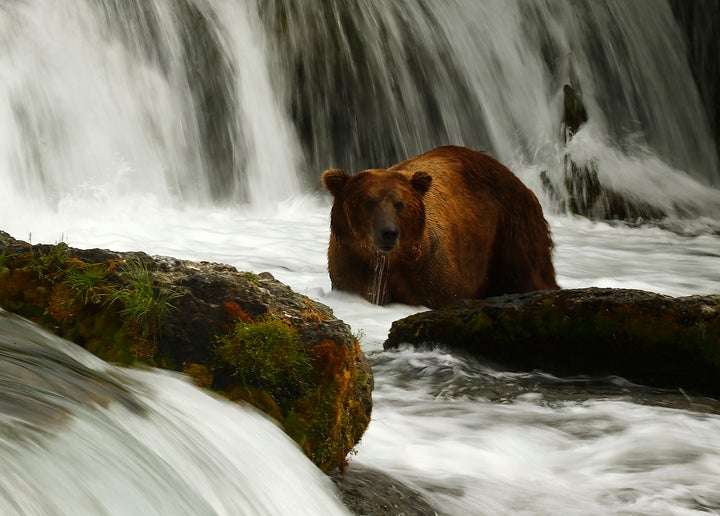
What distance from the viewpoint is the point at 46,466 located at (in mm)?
2215

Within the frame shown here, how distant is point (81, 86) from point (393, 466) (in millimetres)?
8381

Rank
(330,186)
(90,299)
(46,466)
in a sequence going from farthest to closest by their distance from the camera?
(330,186)
(90,299)
(46,466)

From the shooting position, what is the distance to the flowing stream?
2.75 metres

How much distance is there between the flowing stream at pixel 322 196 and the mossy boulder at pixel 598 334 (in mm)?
128

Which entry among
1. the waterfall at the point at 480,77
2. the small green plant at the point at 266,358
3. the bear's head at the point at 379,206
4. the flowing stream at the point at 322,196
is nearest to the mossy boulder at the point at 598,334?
the flowing stream at the point at 322,196

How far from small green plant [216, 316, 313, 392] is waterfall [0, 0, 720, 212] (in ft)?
22.3

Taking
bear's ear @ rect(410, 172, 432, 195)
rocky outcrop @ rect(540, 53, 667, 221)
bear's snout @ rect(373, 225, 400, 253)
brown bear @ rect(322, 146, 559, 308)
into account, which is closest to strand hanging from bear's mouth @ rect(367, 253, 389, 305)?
brown bear @ rect(322, 146, 559, 308)

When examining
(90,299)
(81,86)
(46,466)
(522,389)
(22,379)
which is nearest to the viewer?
(46,466)

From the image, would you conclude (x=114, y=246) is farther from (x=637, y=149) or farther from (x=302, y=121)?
(x=637, y=149)

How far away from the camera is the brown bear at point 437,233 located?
6684mm

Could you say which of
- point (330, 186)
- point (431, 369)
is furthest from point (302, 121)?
point (431, 369)

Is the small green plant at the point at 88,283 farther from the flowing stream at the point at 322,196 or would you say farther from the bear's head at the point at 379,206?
the bear's head at the point at 379,206

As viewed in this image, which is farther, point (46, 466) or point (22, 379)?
point (22, 379)

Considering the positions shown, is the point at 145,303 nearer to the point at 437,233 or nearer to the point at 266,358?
the point at 266,358
